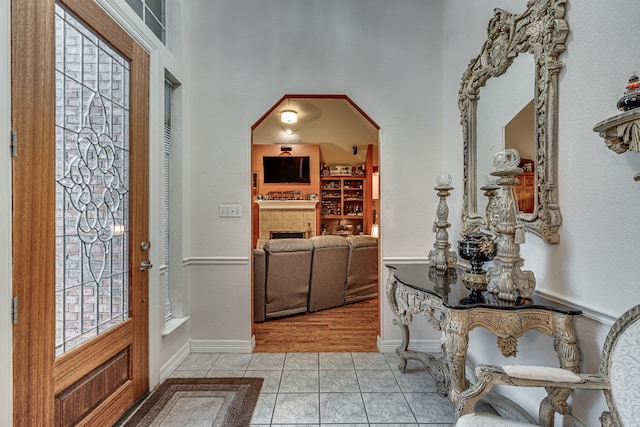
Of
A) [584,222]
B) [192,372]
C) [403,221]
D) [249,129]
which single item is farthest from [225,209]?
[584,222]

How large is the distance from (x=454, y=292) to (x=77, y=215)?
1.92 m

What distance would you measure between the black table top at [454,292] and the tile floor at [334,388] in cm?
80

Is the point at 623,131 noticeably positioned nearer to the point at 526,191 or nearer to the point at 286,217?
the point at 526,191

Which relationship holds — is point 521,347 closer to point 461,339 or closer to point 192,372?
point 461,339

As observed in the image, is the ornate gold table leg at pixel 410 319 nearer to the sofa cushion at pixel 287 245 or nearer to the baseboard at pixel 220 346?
the baseboard at pixel 220 346

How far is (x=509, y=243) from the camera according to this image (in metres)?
1.39

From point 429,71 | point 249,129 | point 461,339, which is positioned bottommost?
point 461,339

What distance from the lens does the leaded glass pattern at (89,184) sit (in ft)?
4.47

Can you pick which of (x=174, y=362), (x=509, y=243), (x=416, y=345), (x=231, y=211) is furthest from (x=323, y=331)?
(x=509, y=243)

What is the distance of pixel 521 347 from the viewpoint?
5.24 ft

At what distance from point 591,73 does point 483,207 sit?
0.93 meters

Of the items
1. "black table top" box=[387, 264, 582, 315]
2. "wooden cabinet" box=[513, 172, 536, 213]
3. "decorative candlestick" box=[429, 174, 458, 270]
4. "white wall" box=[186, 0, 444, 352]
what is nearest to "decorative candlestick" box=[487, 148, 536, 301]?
"black table top" box=[387, 264, 582, 315]

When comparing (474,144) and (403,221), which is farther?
(403,221)

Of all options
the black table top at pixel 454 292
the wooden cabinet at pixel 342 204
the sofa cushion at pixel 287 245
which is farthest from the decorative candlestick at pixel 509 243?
the wooden cabinet at pixel 342 204
